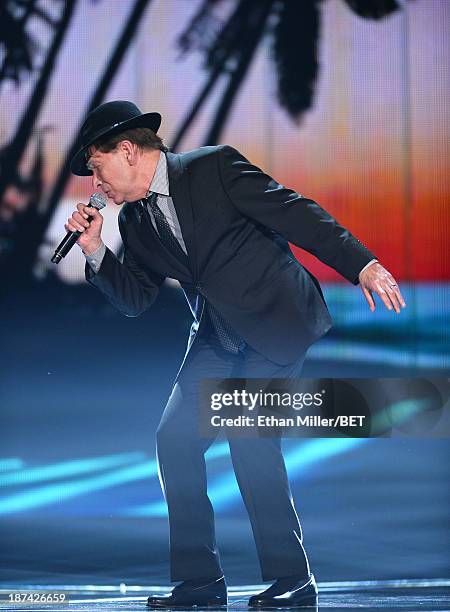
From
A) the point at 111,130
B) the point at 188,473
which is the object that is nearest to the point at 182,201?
the point at 111,130

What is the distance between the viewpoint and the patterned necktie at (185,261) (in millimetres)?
3105

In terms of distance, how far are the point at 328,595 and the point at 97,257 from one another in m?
1.21

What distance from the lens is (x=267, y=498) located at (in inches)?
123

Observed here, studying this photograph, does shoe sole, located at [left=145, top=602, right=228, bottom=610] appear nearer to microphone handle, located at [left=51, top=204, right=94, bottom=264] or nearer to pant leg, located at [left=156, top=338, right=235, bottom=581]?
pant leg, located at [left=156, top=338, right=235, bottom=581]

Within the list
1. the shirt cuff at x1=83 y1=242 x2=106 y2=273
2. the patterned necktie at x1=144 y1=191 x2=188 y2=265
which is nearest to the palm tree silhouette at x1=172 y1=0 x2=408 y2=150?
Answer: the patterned necktie at x1=144 y1=191 x2=188 y2=265

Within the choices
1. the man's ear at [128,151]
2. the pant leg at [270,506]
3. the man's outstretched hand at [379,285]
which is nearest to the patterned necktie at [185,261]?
the man's ear at [128,151]

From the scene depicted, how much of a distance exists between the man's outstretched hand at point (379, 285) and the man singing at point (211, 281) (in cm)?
13

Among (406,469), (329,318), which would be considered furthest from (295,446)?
(329,318)

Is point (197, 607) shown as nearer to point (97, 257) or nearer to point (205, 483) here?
point (205, 483)

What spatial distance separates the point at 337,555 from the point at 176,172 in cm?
133

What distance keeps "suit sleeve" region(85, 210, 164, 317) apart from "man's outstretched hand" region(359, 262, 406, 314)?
2.12 feet

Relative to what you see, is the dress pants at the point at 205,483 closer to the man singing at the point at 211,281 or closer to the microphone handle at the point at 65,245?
the man singing at the point at 211,281

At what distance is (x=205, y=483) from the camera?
3088 millimetres

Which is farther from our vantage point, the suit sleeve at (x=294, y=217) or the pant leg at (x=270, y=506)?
the pant leg at (x=270, y=506)
